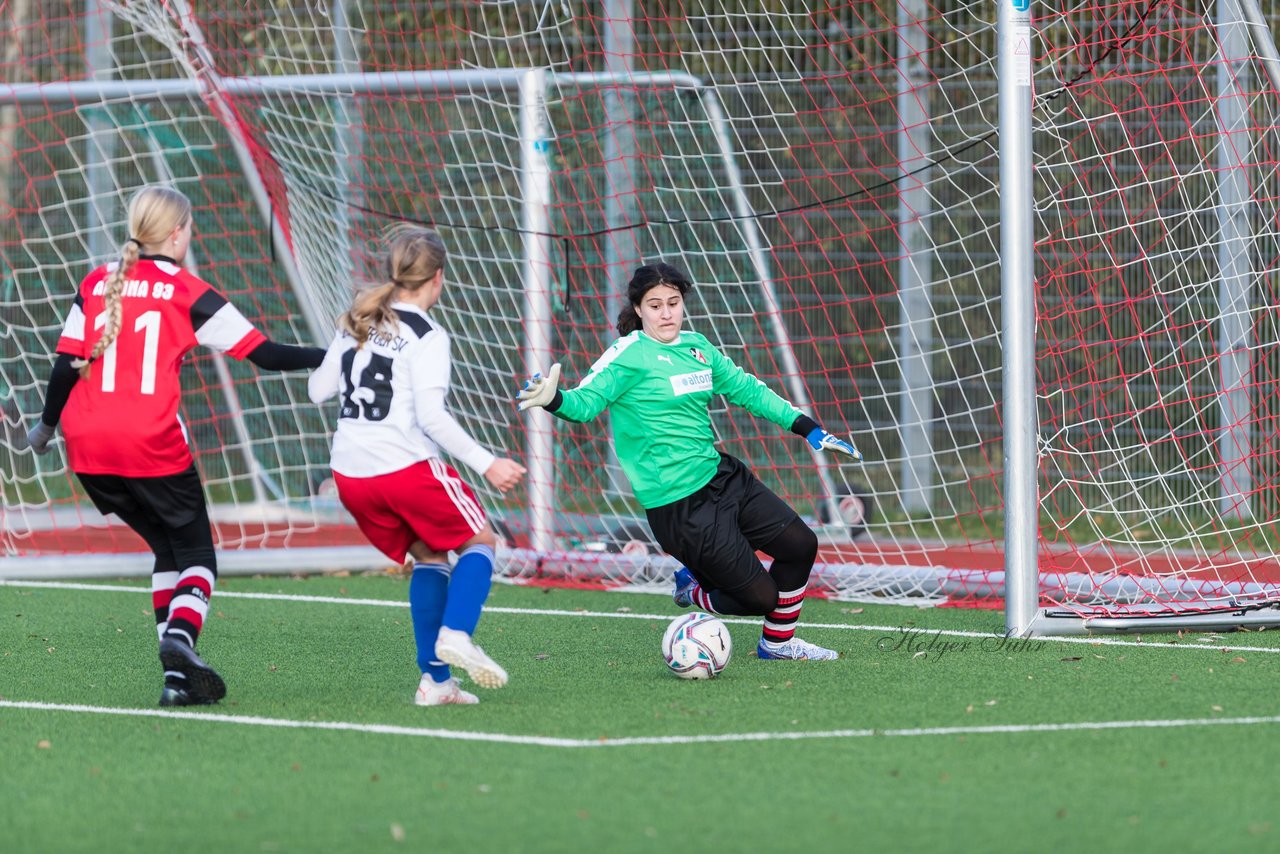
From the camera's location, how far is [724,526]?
609cm

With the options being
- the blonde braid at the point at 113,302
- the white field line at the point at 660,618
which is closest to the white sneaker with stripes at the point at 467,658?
the blonde braid at the point at 113,302

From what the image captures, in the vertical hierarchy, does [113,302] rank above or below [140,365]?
above

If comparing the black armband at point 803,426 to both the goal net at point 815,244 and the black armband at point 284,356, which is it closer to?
the goal net at point 815,244

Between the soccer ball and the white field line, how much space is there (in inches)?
39.3

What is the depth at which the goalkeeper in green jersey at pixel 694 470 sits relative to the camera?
607cm

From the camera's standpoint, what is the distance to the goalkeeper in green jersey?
19.9ft

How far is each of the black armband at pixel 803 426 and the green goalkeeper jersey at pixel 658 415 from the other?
2 centimetres

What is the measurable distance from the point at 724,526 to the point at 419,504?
4.41ft

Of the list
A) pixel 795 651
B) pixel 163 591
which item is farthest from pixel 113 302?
pixel 795 651

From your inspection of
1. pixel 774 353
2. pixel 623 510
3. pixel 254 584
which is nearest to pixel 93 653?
pixel 254 584

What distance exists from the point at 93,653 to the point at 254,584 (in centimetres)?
214

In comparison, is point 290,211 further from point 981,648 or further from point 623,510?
point 981,648

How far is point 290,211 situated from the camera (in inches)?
346
